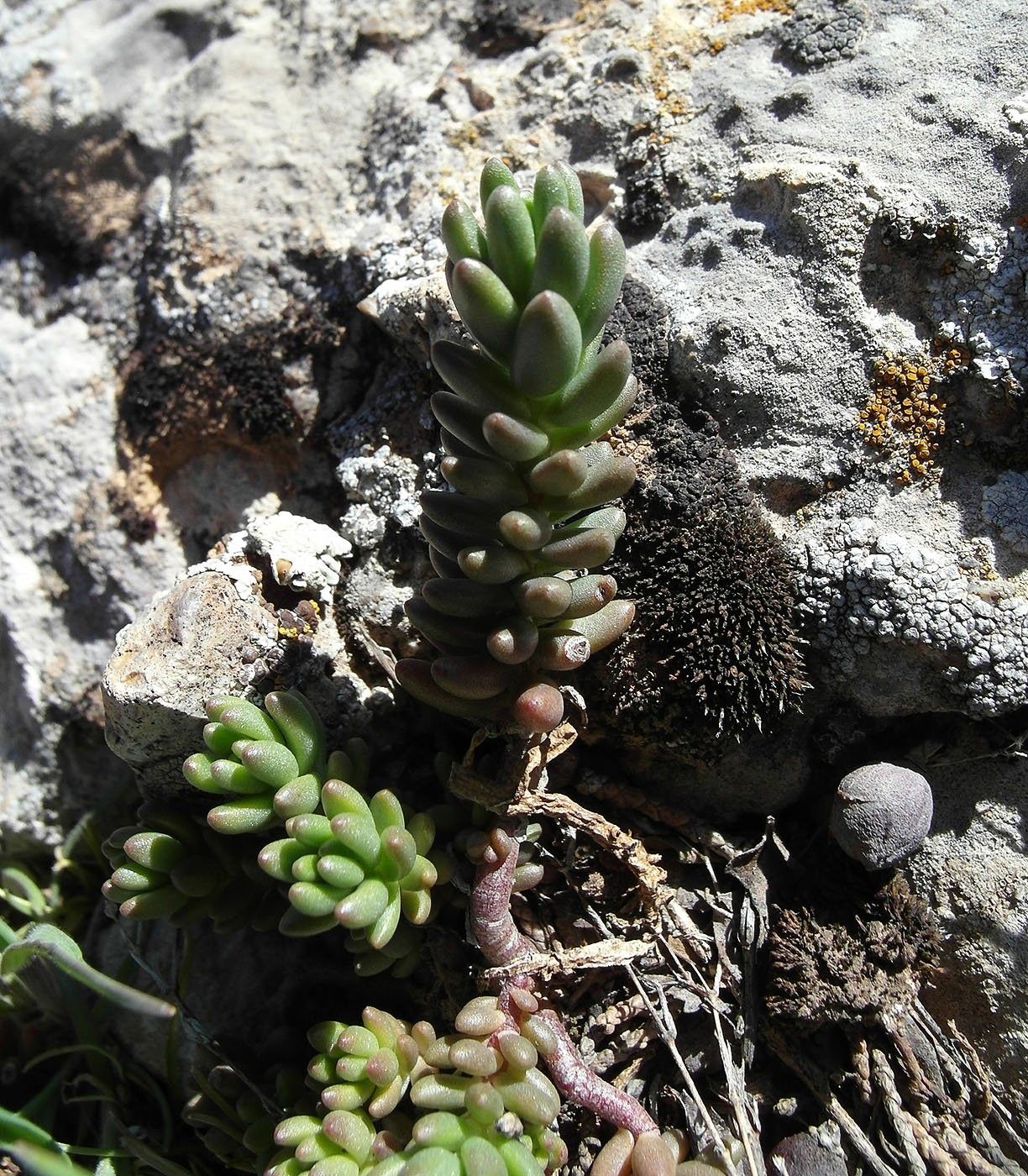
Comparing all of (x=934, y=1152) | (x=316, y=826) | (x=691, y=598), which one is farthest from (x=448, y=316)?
(x=934, y=1152)

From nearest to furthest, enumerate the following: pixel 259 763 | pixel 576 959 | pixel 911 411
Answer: pixel 259 763, pixel 576 959, pixel 911 411

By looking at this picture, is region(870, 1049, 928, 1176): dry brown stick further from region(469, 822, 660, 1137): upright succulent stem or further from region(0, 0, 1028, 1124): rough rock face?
region(469, 822, 660, 1137): upright succulent stem

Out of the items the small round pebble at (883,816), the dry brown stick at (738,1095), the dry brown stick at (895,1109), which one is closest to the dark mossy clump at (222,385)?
the small round pebble at (883,816)

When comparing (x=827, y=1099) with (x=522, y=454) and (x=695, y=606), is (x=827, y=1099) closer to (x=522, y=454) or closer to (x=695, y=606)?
(x=695, y=606)

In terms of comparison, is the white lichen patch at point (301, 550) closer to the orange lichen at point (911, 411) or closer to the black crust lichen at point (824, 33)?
the orange lichen at point (911, 411)

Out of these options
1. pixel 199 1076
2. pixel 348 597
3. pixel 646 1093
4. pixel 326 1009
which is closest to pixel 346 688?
pixel 348 597

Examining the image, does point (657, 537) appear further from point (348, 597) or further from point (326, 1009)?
point (326, 1009)

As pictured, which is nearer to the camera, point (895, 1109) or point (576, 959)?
point (895, 1109)
